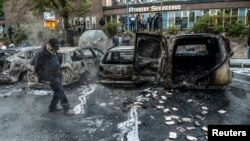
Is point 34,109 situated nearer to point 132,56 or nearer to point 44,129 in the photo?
point 44,129

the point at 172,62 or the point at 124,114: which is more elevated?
the point at 172,62

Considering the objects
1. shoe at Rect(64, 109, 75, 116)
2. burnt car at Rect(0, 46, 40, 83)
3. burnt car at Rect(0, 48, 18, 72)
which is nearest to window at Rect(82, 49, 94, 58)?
burnt car at Rect(0, 46, 40, 83)

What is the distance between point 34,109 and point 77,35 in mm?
21089

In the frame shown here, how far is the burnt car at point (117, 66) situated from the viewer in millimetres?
9562

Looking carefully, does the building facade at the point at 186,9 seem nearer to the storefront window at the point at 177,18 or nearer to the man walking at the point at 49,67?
the storefront window at the point at 177,18

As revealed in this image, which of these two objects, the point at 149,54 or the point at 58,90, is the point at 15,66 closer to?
the point at 58,90

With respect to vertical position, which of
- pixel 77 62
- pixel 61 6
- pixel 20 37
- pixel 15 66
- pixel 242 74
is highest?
pixel 61 6

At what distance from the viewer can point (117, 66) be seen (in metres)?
9.62

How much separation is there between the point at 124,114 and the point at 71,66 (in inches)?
137

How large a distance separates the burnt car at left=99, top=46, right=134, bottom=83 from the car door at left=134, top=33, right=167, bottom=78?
16.4 inches

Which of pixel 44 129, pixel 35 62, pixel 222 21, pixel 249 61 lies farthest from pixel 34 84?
pixel 222 21

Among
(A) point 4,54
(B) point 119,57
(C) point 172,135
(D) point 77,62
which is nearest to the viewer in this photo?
(C) point 172,135

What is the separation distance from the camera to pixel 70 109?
776 cm

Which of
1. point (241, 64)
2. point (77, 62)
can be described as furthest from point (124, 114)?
point (241, 64)
